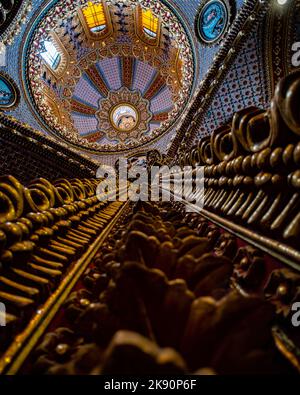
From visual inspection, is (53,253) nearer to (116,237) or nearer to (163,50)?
(116,237)

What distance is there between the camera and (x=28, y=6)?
6.30 meters

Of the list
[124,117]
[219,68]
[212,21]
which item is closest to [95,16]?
[124,117]

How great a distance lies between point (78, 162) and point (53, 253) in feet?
14.9

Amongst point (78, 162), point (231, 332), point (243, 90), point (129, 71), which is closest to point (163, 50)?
point (129, 71)

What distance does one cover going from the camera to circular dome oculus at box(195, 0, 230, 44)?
17.6 feet

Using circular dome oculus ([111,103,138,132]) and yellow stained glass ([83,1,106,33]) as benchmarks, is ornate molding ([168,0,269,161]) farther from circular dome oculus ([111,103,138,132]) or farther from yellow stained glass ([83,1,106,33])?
circular dome oculus ([111,103,138,132])

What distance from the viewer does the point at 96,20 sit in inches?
351

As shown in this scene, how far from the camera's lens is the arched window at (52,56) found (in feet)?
28.6

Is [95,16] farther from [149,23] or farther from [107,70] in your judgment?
[107,70]

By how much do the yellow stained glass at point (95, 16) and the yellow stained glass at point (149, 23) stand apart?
1294mm

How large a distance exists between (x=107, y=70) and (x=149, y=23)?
9.42 ft

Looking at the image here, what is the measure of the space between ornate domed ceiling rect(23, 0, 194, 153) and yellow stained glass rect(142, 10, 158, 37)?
0.03 meters

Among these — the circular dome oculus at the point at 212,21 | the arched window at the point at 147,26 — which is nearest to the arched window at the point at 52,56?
the arched window at the point at 147,26

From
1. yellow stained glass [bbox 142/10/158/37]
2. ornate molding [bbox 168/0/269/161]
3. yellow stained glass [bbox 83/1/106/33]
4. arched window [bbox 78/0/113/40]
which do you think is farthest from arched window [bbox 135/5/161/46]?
ornate molding [bbox 168/0/269/161]
